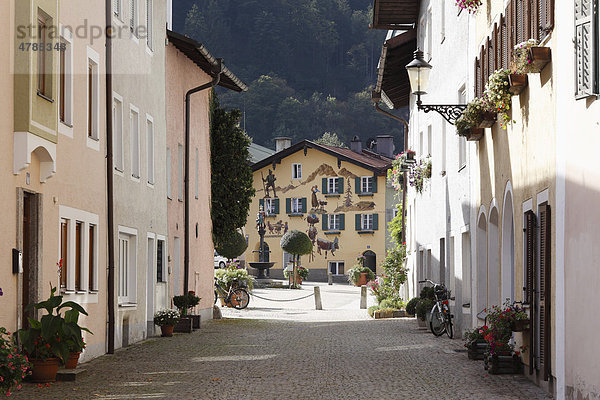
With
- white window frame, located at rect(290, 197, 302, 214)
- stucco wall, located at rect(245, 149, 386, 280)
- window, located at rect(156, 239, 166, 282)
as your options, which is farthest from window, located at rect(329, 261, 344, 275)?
window, located at rect(156, 239, 166, 282)

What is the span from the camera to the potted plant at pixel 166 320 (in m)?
21.2

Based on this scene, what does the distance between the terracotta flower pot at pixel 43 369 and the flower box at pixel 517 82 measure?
20.8 ft

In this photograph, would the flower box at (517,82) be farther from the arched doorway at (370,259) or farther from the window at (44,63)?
the arched doorway at (370,259)

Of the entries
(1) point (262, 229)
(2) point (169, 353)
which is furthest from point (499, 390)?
(1) point (262, 229)

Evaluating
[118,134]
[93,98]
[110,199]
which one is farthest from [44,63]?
[118,134]

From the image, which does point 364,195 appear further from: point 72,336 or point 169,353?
point 72,336

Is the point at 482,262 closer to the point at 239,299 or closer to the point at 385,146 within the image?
the point at 239,299

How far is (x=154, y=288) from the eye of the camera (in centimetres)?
2123

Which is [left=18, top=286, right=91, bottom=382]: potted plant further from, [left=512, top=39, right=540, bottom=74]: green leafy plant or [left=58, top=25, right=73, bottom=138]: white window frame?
[left=512, top=39, right=540, bottom=74]: green leafy plant

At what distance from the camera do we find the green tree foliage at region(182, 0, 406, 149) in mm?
115188

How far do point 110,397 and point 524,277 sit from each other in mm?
5196

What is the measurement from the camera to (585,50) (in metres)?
9.55

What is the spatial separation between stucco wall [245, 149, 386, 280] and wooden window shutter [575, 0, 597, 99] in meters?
58.0

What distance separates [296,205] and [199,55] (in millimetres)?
45231
